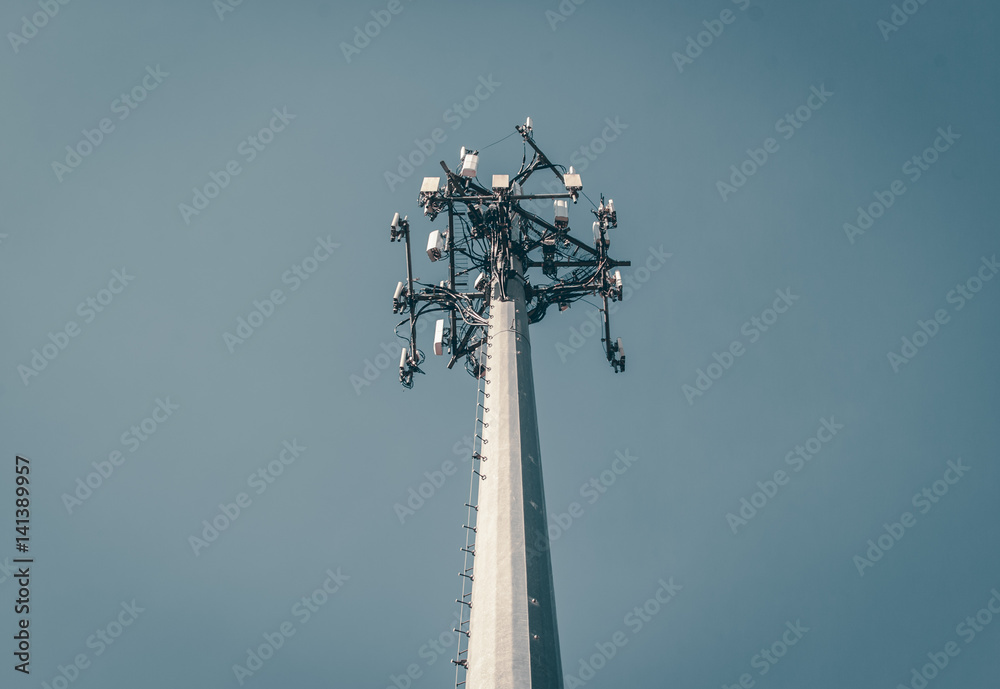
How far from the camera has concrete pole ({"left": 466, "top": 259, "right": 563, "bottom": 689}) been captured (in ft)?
55.5

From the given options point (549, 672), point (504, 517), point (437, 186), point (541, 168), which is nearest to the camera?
point (549, 672)

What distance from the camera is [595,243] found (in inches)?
1172

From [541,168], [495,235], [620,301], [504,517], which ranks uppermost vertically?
[541,168]

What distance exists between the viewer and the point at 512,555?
18547mm

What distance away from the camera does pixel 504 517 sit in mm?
19375

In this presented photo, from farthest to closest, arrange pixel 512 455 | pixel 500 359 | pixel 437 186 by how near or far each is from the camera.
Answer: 1. pixel 437 186
2. pixel 500 359
3. pixel 512 455

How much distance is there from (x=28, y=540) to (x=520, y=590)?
20.2 m

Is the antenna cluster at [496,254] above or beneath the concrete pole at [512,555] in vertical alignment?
above

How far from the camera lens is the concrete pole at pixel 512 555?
16.9 meters

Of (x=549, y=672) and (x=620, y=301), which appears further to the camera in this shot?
(x=620, y=301)

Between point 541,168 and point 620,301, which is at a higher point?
point 541,168

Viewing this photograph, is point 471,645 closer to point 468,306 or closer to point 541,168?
point 468,306

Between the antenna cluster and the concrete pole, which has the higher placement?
the antenna cluster

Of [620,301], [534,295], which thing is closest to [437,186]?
[534,295]
